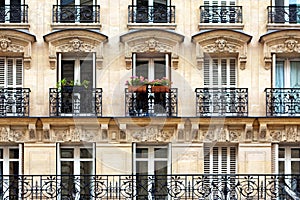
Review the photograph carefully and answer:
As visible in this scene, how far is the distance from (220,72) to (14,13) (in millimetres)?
5549

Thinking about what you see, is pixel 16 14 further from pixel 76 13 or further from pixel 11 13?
pixel 76 13

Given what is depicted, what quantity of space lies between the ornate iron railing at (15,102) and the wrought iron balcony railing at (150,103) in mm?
2555

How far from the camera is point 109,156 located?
18062mm

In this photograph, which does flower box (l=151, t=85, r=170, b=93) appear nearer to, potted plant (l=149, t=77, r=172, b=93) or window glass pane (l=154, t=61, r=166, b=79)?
potted plant (l=149, t=77, r=172, b=93)

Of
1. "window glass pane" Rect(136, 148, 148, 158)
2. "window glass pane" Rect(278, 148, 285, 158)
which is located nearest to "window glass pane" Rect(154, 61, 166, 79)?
"window glass pane" Rect(136, 148, 148, 158)

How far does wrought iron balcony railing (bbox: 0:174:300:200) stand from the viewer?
54.3 feet

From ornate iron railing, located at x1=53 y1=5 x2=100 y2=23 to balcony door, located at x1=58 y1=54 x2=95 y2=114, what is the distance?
2.99 ft

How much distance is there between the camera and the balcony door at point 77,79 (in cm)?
1803

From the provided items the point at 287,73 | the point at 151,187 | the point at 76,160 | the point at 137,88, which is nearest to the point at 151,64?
the point at 137,88

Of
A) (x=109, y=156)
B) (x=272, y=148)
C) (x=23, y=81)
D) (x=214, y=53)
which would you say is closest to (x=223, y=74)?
(x=214, y=53)

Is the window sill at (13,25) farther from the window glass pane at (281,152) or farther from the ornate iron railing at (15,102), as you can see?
the window glass pane at (281,152)

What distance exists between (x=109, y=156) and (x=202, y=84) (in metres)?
3.01

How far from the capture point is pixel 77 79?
1845 cm

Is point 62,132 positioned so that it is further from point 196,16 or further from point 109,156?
point 196,16
